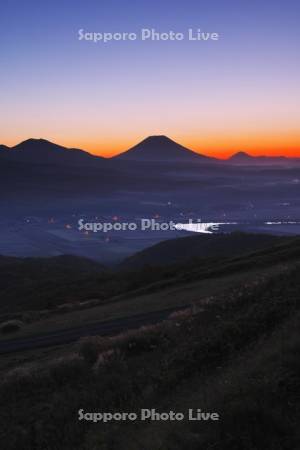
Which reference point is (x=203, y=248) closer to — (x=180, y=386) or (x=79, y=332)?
(x=79, y=332)

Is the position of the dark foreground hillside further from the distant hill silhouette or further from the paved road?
the distant hill silhouette

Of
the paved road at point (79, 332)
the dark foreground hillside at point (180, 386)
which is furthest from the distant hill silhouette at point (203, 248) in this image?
the dark foreground hillside at point (180, 386)

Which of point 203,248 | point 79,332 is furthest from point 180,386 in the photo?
point 203,248

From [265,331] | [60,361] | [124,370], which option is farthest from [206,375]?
[60,361]

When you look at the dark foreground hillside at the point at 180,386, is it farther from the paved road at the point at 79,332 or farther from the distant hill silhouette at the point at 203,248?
the distant hill silhouette at the point at 203,248

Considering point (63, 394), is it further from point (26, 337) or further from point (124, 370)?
point (26, 337)

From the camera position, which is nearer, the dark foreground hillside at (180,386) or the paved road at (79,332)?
the dark foreground hillside at (180,386)
